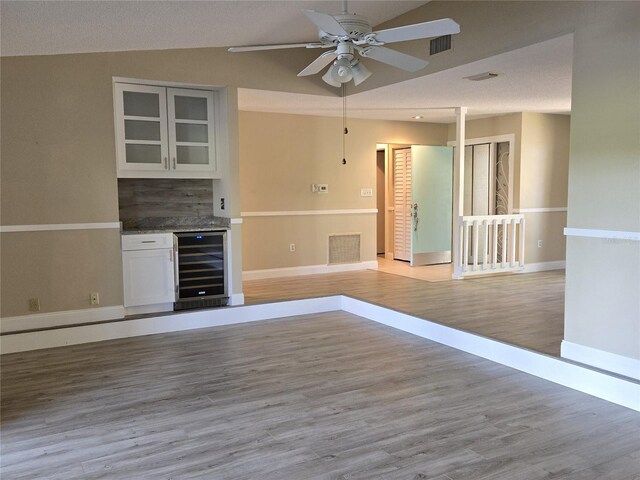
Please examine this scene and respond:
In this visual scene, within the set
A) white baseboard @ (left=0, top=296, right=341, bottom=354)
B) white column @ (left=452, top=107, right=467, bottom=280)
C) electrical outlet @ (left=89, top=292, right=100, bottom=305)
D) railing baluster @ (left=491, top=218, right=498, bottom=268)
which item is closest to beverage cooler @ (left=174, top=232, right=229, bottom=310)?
white baseboard @ (left=0, top=296, right=341, bottom=354)

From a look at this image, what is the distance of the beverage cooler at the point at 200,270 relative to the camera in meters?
5.28

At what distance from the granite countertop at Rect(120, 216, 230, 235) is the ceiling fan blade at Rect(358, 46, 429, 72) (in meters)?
2.77

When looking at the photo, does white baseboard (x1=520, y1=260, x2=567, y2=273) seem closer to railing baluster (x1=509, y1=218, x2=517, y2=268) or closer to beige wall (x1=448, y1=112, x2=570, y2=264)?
beige wall (x1=448, y1=112, x2=570, y2=264)

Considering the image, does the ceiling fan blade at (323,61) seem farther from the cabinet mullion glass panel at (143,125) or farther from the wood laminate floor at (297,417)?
the wood laminate floor at (297,417)

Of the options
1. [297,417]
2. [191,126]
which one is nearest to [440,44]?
[191,126]

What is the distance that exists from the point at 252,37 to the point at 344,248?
12.8 ft

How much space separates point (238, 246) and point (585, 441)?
376cm

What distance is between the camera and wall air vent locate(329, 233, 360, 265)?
7.88 meters

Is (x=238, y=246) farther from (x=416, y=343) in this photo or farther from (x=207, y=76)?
(x=416, y=343)

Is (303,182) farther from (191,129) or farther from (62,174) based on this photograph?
(62,174)

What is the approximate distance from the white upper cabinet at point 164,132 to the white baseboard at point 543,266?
4961 millimetres

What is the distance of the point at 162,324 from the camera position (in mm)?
5023

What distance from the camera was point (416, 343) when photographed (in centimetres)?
460

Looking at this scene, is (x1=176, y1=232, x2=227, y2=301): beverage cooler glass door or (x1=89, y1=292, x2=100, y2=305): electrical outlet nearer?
(x1=89, y1=292, x2=100, y2=305): electrical outlet
